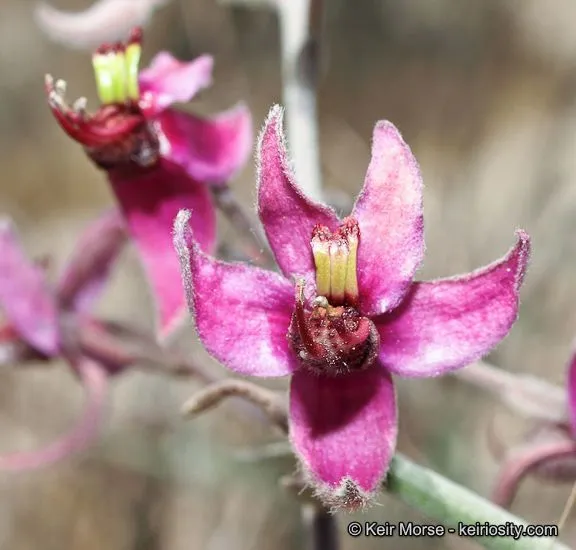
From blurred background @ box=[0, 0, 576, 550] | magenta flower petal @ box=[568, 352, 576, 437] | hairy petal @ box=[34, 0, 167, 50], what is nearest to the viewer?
magenta flower petal @ box=[568, 352, 576, 437]

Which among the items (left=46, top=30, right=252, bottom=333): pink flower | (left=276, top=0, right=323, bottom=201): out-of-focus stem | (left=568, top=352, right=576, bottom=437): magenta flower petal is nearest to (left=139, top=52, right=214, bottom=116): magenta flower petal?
(left=46, top=30, right=252, bottom=333): pink flower

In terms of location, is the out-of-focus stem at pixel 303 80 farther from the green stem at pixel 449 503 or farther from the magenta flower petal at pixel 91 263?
the green stem at pixel 449 503

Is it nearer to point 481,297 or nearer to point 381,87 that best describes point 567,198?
point 481,297

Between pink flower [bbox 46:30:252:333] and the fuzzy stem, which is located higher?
pink flower [bbox 46:30:252:333]

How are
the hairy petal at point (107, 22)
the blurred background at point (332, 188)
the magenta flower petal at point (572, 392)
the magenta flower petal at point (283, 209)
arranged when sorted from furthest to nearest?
the blurred background at point (332, 188), the hairy petal at point (107, 22), the magenta flower petal at point (572, 392), the magenta flower petal at point (283, 209)

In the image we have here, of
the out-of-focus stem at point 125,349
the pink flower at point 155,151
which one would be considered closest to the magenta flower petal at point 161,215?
the pink flower at point 155,151

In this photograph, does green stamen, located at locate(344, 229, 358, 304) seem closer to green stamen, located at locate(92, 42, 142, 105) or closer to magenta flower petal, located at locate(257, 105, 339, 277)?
magenta flower petal, located at locate(257, 105, 339, 277)

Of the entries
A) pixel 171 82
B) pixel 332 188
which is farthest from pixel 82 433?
pixel 332 188
